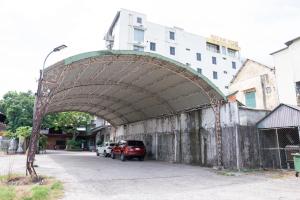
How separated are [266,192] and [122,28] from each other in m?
36.7

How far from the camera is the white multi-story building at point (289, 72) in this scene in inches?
797

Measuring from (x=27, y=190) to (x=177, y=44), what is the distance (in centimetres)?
4218

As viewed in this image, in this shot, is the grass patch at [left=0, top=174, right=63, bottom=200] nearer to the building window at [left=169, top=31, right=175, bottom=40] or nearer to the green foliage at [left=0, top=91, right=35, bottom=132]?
the green foliage at [left=0, top=91, right=35, bottom=132]

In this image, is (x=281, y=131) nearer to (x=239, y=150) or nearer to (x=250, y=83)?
(x=239, y=150)

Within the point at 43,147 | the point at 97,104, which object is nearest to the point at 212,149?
the point at 97,104

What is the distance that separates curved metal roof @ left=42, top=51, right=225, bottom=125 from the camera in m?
13.6

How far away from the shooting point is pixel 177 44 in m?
46.9

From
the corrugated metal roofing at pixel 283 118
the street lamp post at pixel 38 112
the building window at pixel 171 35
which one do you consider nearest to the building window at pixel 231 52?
the building window at pixel 171 35

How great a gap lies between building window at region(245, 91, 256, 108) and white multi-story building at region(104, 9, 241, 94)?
22257 millimetres

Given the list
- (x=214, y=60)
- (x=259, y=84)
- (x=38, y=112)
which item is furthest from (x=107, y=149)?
(x=214, y=60)

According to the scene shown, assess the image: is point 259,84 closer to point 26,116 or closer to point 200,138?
point 200,138

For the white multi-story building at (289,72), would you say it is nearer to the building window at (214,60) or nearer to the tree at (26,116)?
the building window at (214,60)

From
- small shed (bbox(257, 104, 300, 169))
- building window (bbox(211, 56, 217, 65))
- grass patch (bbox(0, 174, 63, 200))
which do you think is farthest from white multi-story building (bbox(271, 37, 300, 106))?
building window (bbox(211, 56, 217, 65))

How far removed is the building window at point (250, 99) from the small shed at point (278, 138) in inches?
338
